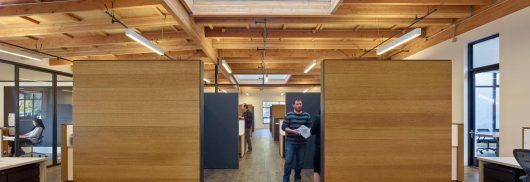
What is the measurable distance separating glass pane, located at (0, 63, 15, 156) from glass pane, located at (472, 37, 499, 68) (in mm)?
9331

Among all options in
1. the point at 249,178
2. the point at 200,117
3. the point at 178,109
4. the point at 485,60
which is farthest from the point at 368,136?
the point at 485,60

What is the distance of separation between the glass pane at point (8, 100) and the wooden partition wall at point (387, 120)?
6.77m

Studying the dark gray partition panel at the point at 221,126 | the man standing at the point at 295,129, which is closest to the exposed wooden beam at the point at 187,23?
the dark gray partition panel at the point at 221,126

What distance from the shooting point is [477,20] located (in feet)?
23.0

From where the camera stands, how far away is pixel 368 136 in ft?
12.6

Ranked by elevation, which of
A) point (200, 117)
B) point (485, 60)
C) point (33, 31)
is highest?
point (33, 31)

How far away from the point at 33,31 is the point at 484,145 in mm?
9986

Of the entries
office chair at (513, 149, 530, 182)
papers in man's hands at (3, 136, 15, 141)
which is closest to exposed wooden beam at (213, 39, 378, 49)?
papers in man's hands at (3, 136, 15, 141)

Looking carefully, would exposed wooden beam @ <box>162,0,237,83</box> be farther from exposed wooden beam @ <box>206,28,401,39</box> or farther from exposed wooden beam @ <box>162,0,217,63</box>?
exposed wooden beam @ <box>206,28,401,39</box>

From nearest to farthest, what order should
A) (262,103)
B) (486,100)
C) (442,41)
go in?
(486,100) → (442,41) → (262,103)

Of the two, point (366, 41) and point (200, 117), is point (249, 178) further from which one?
point (366, 41)

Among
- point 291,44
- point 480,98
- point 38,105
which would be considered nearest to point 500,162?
point 480,98

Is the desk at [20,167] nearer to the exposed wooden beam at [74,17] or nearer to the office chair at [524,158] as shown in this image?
the exposed wooden beam at [74,17]

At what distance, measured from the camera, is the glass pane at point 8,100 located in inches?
298
